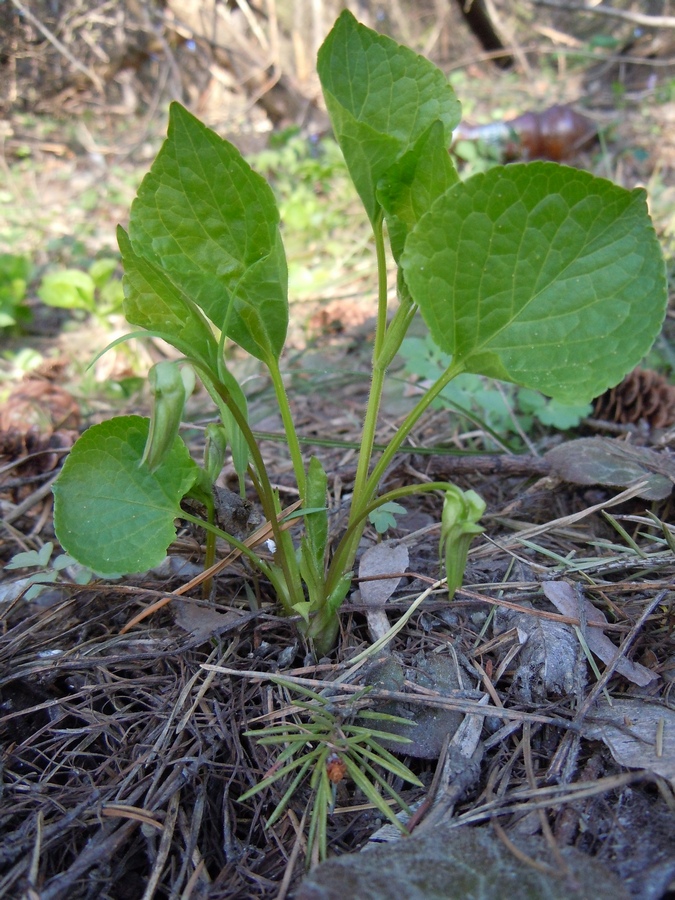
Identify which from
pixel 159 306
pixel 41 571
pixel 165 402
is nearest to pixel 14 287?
pixel 41 571

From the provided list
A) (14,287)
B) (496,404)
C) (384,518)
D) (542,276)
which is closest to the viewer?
(542,276)

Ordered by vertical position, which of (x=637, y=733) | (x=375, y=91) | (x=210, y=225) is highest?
(x=375, y=91)

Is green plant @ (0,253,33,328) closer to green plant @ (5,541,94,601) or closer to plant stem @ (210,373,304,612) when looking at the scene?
green plant @ (5,541,94,601)

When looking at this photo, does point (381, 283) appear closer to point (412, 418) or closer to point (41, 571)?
point (412, 418)

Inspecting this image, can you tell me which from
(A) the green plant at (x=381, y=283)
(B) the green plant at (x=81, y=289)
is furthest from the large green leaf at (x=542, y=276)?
(B) the green plant at (x=81, y=289)

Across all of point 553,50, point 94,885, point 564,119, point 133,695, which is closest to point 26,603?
point 133,695

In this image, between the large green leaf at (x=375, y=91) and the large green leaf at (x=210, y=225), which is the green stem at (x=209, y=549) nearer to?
the large green leaf at (x=210, y=225)
